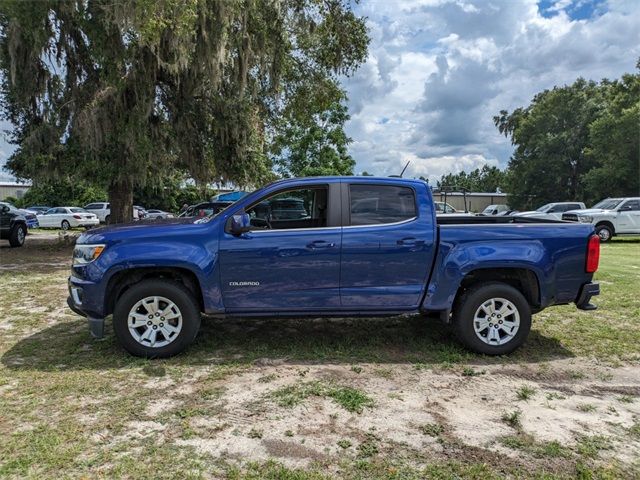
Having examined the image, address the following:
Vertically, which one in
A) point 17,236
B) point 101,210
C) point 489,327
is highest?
point 101,210

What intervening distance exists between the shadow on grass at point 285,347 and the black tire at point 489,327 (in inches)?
4.5

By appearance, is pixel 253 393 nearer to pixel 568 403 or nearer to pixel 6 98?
pixel 568 403

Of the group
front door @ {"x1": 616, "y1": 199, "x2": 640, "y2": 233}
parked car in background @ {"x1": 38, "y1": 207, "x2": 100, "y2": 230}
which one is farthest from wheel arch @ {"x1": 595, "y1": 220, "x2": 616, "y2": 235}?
parked car in background @ {"x1": 38, "y1": 207, "x2": 100, "y2": 230}

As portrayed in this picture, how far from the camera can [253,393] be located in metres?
4.00

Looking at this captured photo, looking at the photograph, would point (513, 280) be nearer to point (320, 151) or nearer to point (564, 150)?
point (320, 151)

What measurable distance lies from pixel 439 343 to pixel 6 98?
14156mm

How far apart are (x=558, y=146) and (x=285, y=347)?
4123cm

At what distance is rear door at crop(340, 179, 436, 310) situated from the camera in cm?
483

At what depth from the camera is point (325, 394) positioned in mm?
3979

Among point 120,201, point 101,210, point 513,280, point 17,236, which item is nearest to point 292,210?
point 513,280

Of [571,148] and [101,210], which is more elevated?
[571,148]

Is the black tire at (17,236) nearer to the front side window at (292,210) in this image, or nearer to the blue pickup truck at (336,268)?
the blue pickup truck at (336,268)

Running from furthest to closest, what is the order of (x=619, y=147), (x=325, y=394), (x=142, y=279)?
(x=619, y=147) < (x=142, y=279) < (x=325, y=394)

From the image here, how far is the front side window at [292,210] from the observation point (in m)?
5.13
